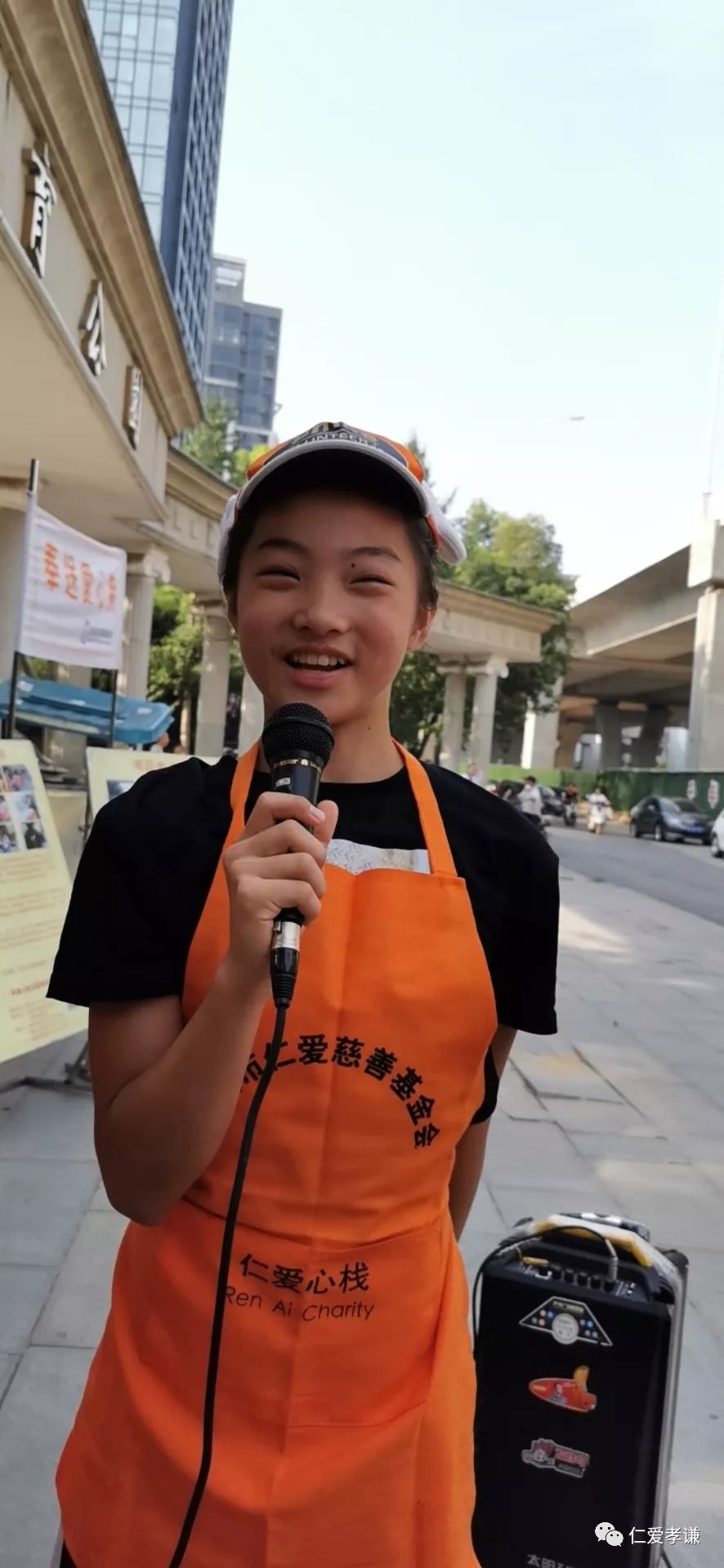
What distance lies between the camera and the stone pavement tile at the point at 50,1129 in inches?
162

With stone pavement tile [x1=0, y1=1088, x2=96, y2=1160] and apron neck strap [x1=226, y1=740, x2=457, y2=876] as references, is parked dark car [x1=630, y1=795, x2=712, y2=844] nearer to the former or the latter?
stone pavement tile [x1=0, y1=1088, x2=96, y2=1160]

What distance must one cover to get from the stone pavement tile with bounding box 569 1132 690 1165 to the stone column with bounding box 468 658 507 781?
72.4 feet

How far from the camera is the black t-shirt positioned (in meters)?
1.04

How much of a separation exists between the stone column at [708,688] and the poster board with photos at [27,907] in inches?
1057

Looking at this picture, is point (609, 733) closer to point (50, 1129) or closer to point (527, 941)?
point (50, 1129)

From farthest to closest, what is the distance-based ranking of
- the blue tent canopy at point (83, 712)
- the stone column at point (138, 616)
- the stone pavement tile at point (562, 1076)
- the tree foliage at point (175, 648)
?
the tree foliage at point (175, 648) → the stone column at point (138, 616) → the blue tent canopy at point (83, 712) → the stone pavement tile at point (562, 1076)

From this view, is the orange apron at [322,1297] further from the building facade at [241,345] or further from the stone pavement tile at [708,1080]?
the building facade at [241,345]

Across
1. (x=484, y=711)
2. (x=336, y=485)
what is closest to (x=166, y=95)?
(x=484, y=711)

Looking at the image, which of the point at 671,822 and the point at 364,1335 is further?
the point at 671,822

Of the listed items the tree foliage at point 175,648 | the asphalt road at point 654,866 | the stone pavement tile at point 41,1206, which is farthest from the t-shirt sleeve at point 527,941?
the tree foliage at point 175,648

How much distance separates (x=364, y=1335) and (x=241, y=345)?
425 feet

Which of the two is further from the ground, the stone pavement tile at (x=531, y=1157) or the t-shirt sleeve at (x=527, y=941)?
the t-shirt sleeve at (x=527, y=941)

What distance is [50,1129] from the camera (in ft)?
14.4

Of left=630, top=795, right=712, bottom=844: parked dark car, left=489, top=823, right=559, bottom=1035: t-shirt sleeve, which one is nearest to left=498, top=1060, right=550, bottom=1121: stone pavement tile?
left=489, top=823, right=559, bottom=1035: t-shirt sleeve
